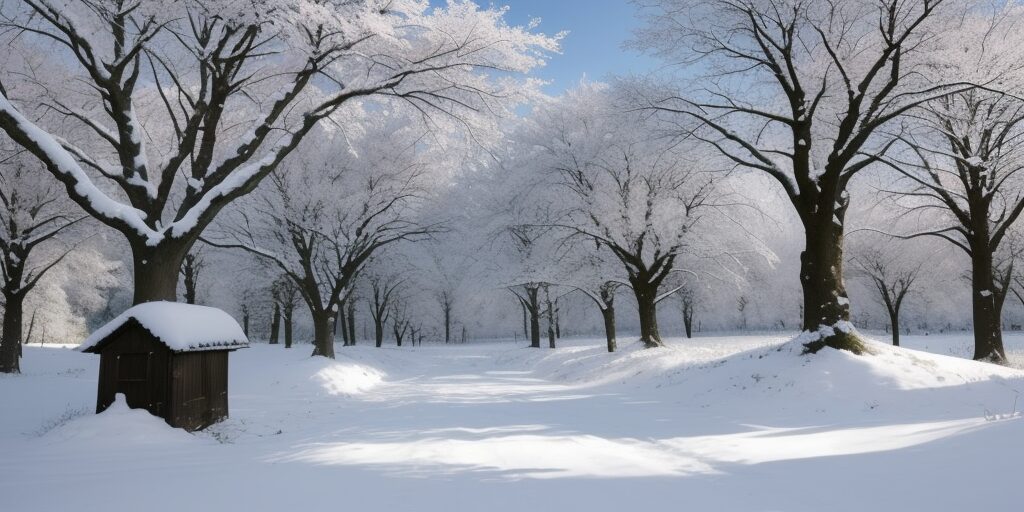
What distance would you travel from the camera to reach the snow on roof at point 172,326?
8.41 metres

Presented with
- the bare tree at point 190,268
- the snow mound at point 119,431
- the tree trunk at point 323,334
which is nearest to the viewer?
the snow mound at point 119,431

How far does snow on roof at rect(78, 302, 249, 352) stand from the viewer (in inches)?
331

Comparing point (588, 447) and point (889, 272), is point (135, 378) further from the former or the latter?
point (889, 272)

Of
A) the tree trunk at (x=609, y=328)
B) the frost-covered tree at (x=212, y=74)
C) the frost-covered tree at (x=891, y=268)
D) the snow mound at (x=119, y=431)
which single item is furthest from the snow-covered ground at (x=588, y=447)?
the frost-covered tree at (x=891, y=268)

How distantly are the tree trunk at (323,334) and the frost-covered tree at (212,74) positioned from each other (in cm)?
1090

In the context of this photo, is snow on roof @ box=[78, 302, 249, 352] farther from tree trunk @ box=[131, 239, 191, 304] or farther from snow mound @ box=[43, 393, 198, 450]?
snow mound @ box=[43, 393, 198, 450]

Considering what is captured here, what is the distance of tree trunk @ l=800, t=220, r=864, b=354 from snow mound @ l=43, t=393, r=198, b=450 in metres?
12.1

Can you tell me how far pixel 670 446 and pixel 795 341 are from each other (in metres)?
6.61

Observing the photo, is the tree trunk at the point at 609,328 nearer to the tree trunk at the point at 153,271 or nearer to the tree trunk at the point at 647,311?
Result: the tree trunk at the point at 647,311

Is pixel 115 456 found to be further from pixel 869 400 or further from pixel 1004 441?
pixel 869 400

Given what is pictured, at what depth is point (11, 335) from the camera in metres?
19.3

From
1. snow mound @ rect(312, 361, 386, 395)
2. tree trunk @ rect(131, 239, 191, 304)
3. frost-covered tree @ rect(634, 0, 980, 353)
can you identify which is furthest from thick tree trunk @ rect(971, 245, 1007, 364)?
tree trunk @ rect(131, 239, 191, 304)

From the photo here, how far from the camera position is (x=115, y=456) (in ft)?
22.7

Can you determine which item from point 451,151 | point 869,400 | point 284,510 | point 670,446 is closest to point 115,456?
point 284,510
